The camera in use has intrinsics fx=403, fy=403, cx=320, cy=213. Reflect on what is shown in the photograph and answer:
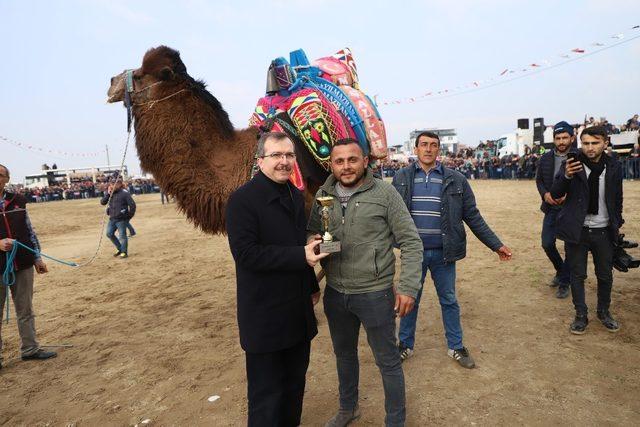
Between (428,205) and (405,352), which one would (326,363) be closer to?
(405,352)

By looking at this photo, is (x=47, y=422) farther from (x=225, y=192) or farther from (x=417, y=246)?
(x=417, y=246)

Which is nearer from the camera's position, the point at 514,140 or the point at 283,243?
the point at 283,243

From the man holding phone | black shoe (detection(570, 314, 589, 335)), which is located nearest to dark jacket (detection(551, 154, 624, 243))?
the man holding phone

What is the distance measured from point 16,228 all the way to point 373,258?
3.74 metres

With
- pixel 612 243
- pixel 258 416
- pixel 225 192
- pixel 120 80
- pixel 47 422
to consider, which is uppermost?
pixel 120 80

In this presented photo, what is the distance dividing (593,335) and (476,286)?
1.74m

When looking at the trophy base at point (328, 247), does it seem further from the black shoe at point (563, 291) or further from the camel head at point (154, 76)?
the black shoe at point (563, 291)

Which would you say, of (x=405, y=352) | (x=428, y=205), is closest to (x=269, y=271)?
(x=428, y=205)

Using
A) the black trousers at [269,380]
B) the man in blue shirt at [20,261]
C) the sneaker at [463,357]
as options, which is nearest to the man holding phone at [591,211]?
the sneaker at [463,357]

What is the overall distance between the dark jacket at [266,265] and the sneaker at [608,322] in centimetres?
345

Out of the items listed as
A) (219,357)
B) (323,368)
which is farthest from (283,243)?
(219,357)

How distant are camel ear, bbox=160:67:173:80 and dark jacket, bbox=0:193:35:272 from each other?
6.39 feet

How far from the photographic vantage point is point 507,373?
11.1ft

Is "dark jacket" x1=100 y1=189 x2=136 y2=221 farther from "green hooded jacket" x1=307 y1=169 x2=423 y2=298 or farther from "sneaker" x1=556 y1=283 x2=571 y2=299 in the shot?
"sneaker" x1=556 y1=283 x2=571 y2=299
